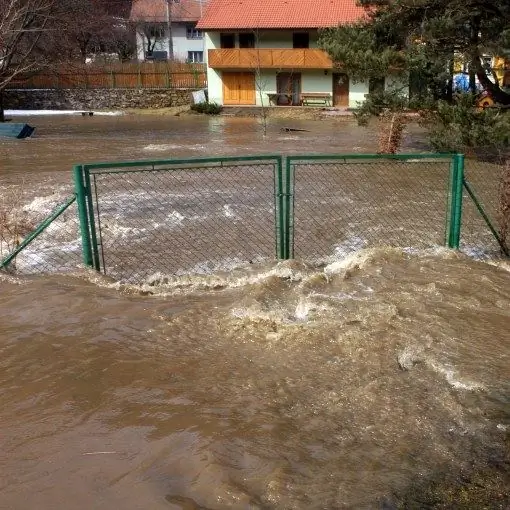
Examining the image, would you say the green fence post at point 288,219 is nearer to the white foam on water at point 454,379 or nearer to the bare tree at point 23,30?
the white foam on water at point 454,379

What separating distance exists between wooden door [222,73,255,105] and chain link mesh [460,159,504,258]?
26.3 meters

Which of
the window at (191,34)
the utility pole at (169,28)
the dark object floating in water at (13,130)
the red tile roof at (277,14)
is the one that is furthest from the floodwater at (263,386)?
the window at (191,34)

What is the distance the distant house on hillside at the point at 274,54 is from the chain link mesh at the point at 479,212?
77.0 feet

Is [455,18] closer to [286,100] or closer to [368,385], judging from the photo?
[368,385]

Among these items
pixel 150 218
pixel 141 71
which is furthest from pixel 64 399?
pixel 141 71

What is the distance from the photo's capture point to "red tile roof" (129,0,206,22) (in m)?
57.5

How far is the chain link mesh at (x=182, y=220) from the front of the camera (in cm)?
777

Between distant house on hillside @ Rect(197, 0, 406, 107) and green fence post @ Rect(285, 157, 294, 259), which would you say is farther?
distant house on hillside @ Rect(197, 0, 406, 107)

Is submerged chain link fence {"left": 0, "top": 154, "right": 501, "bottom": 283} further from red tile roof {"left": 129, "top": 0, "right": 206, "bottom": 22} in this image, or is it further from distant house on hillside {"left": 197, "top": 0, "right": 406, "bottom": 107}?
red tile roof {"left": 129, "top": 0, "right": 206, "bottom": 22}

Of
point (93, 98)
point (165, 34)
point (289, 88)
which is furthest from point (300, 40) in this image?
point (165, 34)

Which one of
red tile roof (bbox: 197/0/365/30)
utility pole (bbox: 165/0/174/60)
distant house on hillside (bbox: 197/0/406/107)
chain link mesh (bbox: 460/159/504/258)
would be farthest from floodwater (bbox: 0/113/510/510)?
utility pole (bbox: 165/0/174/60)

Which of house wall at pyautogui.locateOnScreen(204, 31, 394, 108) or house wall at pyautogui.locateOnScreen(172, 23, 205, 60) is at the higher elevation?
house wall at pyautogui.locateOnScreen(172, 23, 205, 60)

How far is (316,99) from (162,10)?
29.9 m

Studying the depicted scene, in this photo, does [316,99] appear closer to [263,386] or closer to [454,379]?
[454,379]
